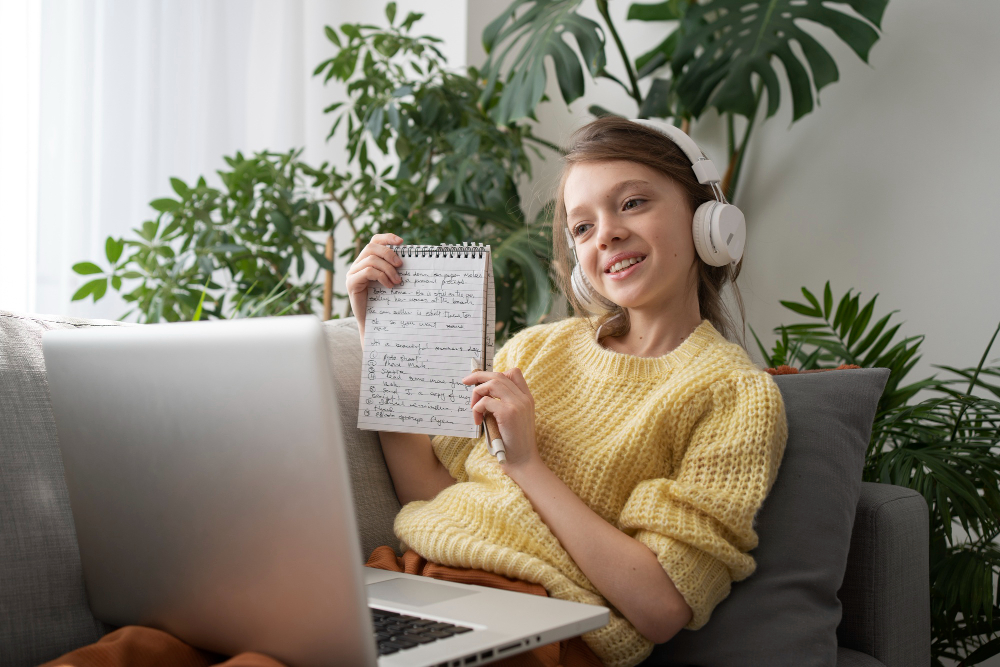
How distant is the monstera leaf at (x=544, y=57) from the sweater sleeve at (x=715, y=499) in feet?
3.64

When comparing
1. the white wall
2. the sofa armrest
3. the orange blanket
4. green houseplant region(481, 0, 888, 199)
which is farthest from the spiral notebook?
the white wall

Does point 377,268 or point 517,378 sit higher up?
point 377,268

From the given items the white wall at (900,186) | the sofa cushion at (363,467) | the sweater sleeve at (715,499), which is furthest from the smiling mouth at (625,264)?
the white wall at (900,186)

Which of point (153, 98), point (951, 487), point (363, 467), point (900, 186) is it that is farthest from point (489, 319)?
point (153, 98)

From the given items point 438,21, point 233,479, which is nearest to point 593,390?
point 233,479

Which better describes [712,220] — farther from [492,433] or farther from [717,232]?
[492,433]

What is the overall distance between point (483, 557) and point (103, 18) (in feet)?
6.54

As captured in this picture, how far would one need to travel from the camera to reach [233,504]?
0.59 meters

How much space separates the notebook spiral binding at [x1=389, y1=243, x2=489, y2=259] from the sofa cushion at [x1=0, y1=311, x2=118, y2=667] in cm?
47

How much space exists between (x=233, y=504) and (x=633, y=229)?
0.69m

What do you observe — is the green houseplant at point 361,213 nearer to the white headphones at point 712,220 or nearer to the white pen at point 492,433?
the white headphones at point 712,220

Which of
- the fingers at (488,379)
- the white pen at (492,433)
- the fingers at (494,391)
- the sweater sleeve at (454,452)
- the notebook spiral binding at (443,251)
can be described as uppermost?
the notebook spiral binding at (443,251)

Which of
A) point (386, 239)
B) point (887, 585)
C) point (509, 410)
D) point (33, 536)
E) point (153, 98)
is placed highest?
point (153, 98)

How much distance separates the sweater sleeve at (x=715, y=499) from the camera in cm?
88
